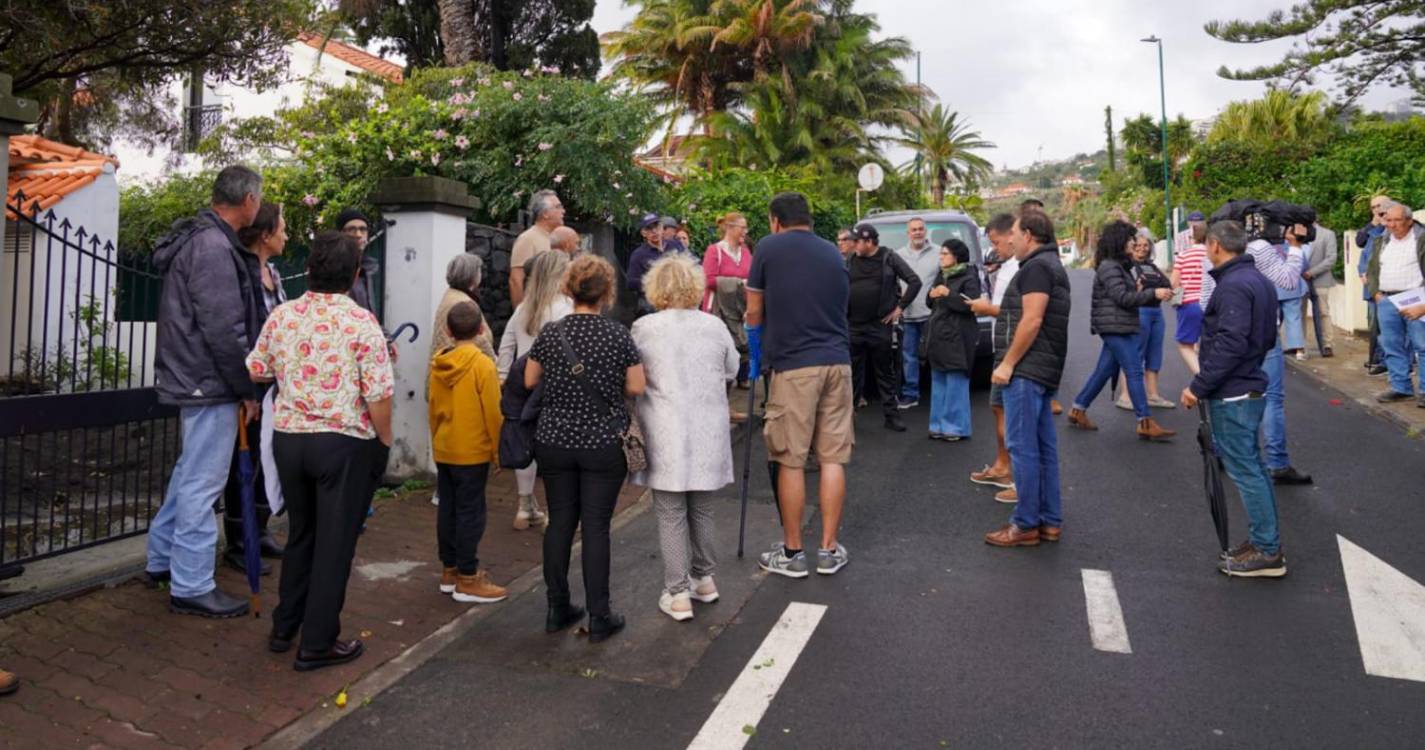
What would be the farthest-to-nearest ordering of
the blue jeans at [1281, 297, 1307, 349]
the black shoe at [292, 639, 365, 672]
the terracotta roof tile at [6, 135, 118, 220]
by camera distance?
the blue jeans at [1281, 297, 1307, 349]
the terracotta roof tile at [6, 135, 118, 220]
the black shoe at [292, 639, 365, 672]

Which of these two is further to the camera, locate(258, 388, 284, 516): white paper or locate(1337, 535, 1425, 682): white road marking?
locate(258, 388, 284, 516): white paper

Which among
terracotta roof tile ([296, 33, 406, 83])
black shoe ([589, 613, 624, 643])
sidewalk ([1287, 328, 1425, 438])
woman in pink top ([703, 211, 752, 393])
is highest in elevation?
terracotta roof tile ([296, 33, 406, 83])

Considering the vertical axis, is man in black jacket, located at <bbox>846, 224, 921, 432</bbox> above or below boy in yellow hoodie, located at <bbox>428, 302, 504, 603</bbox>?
above

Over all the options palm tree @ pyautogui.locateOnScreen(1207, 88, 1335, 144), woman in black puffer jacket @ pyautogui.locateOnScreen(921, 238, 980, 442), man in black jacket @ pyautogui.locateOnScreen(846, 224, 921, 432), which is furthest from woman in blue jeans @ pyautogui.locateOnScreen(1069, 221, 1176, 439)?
palm tree @ pyautogui.locateOnScreen(1207, 88, 1335, 144)

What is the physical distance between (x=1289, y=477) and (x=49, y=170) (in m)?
12.7

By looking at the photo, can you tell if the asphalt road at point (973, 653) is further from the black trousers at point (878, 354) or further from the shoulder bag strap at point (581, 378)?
the black trousers at point (878, 354)

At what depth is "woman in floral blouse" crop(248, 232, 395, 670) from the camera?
13.0 ft

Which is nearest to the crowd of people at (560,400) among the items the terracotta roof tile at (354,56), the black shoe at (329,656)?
the black shoe at (329,656)

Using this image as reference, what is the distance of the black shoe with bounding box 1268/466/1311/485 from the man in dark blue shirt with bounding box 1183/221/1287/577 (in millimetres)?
2162

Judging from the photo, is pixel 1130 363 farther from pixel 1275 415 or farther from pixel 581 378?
pixel 581 378

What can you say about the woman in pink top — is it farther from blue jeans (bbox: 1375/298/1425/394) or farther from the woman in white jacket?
blue jeans (bbox: 1375/298/1425/394)

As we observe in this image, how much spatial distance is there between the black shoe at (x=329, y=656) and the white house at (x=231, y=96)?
17697 mm

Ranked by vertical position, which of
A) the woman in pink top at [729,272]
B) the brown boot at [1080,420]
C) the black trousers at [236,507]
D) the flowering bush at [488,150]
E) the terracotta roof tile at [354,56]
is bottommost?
the black trousers at [236,507]

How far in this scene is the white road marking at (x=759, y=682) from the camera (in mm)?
3490
